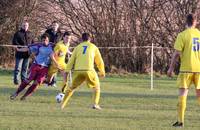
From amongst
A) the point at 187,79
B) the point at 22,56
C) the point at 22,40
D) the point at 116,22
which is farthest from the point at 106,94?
the point at 116,22

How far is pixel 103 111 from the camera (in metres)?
14.3

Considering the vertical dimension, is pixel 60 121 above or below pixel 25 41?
below

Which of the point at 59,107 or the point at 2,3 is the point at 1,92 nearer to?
the point at 59,107

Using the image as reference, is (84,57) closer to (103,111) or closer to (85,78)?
(85,78)

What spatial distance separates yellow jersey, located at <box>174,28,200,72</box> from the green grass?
1.04 metres

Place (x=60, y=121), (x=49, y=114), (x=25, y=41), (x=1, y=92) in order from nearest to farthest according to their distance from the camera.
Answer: (x=60, y=121) < (x=49, y=114) < (x=1, y=92) < (x=25, y=41)

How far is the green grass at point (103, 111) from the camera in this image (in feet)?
39.5

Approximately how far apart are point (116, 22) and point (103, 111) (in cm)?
1708

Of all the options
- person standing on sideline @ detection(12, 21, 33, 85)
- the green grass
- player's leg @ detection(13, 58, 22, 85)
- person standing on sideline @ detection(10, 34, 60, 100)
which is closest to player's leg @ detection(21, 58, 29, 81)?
person standing on sideline @ detection(12, 21, 33, 85)

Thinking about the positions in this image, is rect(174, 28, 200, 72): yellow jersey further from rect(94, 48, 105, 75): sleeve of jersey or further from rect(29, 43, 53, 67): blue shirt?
rect(29, 43, 53, 67): blue shirt

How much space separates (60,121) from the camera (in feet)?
40.9

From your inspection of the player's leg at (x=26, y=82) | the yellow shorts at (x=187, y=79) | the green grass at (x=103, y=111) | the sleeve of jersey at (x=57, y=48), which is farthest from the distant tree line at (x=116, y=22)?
the yellow shorts at (x=187, y=79)

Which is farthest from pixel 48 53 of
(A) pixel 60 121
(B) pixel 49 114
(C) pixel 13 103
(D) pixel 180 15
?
(D) pixel 180 15

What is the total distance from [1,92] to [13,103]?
261 centimetres
